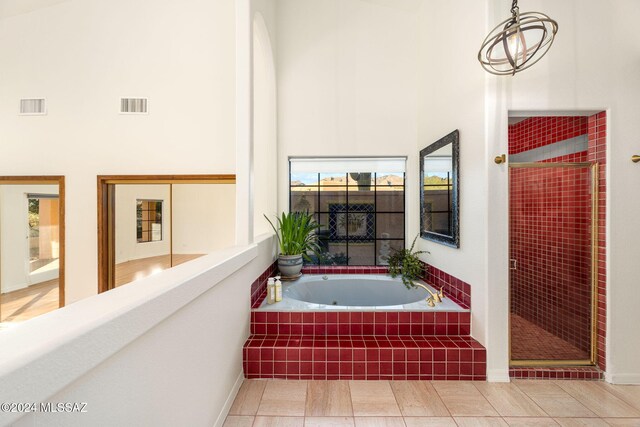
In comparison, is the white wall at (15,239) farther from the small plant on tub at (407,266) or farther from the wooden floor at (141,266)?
the small plant on tub at (407,266)

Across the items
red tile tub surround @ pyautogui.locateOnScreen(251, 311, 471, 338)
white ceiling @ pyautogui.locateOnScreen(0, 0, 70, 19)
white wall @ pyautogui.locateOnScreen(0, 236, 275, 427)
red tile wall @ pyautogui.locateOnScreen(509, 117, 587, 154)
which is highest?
white ceiling @ pyautogui.locateOnScreen(0, 0, 70, 19)

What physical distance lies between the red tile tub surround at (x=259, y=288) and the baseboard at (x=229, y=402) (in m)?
0.53

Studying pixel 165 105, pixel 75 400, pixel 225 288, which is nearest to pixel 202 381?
pixel 225 288

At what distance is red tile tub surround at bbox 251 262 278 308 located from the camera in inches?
91.3

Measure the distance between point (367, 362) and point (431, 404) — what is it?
0.47m

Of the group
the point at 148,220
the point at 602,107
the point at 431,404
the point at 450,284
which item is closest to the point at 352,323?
the point at 431,404

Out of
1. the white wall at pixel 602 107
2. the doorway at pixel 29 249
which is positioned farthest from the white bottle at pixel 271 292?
the doorway at pixel 29 249

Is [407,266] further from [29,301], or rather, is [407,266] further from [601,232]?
[29,301]

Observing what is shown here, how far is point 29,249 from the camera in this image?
346 centimetres

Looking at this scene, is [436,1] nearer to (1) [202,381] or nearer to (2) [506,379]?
(2) [506,379]

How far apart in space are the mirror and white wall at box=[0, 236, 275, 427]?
6.09 feet

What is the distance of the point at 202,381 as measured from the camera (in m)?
1.36

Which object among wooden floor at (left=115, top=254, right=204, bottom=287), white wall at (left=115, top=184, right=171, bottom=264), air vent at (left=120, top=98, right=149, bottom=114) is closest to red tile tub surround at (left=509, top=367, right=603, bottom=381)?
wooden floor at (left=115, top=254, right=204, bottom=287)

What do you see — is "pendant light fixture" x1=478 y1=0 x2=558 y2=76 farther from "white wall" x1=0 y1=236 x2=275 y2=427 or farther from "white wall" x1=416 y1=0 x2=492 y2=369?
"white wall" x1=0 y1=236 x2=275 y2=427
